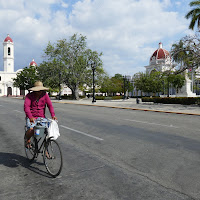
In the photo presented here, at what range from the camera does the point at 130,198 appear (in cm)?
318

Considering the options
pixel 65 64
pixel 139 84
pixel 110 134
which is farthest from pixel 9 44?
pixel 110 134

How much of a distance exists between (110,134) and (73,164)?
3.46 m

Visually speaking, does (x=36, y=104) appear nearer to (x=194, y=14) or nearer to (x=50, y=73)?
(x=194, y=14)

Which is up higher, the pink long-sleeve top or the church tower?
the church tower

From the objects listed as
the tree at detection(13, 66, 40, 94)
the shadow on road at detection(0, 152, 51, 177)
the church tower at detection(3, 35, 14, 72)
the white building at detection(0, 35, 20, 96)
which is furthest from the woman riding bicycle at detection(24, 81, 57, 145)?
the church tower at detection(3, 35, 14, 72)

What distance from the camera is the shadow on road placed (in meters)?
4.42

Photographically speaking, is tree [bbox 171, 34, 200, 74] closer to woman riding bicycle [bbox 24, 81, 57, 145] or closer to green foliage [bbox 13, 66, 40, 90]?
woman riding bicycle [bbox 24, 81, 57, 145]

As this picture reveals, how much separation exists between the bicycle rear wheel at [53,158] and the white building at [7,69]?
10046 centimetres

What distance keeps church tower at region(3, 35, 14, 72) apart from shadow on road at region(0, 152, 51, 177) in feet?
340

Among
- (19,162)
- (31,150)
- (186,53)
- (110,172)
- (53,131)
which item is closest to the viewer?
(53,131)

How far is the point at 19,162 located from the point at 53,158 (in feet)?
4.15

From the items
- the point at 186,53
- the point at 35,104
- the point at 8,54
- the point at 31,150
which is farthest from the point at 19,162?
the point at 8,54

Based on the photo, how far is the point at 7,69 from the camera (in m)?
102

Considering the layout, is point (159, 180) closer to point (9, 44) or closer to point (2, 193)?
point (2, 193)
